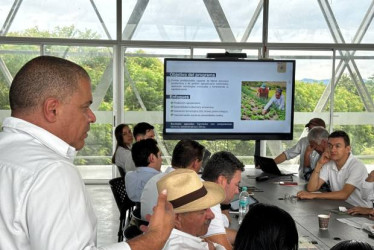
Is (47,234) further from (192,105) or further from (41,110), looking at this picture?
(192,105)

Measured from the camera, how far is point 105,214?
6.71m

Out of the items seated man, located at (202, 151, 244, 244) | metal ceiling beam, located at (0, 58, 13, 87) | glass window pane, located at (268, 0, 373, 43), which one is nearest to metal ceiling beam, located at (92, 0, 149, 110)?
metal ceiling beam, located at (0, 58, 13, 87)

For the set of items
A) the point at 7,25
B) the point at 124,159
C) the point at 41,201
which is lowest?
the point at 124,159

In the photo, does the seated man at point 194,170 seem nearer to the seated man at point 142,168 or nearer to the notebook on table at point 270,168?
the seated man at point 142,168

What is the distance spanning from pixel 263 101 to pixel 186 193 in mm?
4963

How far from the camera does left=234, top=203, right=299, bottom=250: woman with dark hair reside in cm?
195

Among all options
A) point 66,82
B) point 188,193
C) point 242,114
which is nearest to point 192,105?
point 242,114

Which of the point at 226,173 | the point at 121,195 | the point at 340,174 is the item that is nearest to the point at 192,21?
the point at 340,174

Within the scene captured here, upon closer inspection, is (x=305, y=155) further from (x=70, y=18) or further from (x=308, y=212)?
(x=70, y=18)

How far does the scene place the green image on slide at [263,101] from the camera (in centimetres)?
697

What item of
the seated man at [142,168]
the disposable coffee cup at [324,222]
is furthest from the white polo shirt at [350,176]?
the seated man at [142,168]

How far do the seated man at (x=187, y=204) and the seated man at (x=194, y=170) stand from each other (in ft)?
1.76

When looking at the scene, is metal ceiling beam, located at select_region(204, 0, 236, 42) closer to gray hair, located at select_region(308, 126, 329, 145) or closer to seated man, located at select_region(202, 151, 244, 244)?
gray hair, located at select_region(308, 126, 329, 145)

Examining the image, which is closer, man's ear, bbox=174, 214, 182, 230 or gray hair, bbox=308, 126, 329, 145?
man's ear, bbox=174, 214, 182, 230
